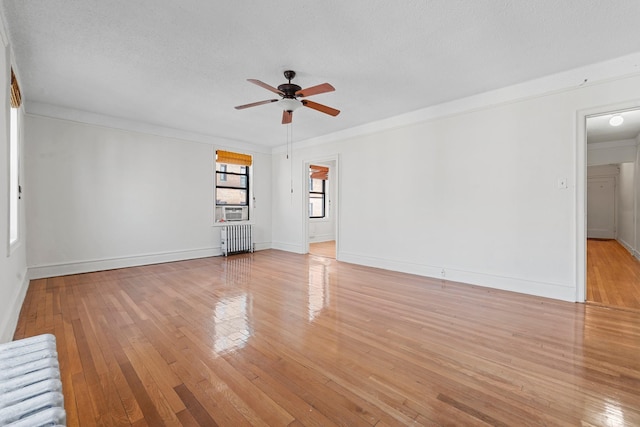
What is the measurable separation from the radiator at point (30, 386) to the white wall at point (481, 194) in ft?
14.0

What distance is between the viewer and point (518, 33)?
2.55m

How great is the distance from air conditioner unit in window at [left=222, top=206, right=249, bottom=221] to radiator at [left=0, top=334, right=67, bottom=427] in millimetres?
5271

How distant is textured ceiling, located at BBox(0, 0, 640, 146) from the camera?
88.7 inches

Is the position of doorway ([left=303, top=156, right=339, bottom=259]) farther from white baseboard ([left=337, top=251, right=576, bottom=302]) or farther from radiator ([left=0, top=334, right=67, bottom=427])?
Result: radiator ([left=0, top=334, right=67, bottom=427])

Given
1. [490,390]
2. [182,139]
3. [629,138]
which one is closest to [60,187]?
[182,139]

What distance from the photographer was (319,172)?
888cm

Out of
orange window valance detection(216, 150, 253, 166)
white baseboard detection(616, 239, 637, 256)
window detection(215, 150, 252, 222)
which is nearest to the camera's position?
white baseboard detection(616, 239, 637, 256)

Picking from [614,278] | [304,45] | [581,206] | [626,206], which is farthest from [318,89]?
[626,206]

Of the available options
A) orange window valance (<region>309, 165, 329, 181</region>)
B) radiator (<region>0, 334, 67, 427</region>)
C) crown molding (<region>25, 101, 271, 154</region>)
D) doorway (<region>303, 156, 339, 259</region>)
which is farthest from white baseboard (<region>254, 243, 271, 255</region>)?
radiator (<region>0, 334, 67, 427</region>)

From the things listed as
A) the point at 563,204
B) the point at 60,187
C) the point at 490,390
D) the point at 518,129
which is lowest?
the point at 490,390

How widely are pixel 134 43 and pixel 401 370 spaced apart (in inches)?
140

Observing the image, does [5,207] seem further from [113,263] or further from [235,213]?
[235,213]

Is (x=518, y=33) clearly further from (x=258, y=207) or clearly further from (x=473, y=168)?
Result: (x=258, y=207)

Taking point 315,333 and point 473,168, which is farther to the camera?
point 473,168
